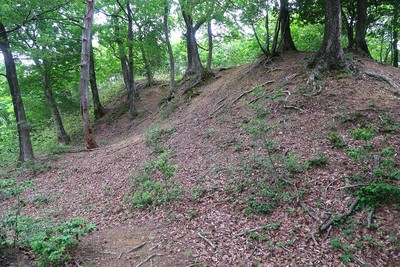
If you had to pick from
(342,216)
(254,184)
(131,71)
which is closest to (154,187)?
(254,184)

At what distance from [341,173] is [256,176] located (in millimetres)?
1752

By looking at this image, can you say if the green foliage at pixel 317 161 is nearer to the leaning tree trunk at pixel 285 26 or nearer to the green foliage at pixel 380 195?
the green foliage at pixel 380 195

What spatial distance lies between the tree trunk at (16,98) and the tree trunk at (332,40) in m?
11.7

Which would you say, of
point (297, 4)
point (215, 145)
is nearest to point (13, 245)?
point (215, 145)

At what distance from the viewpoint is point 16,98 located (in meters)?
10.7

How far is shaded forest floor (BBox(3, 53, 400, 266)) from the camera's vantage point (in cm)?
425

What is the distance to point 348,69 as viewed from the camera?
8.63 metres

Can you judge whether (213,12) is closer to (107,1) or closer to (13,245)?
(107,1)

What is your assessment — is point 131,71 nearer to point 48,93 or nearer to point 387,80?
point 48,93

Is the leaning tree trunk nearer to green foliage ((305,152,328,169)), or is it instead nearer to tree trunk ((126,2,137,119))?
green foliage ((305,152,328,169))

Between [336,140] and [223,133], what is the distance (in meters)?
3.46

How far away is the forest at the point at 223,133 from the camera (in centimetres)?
446

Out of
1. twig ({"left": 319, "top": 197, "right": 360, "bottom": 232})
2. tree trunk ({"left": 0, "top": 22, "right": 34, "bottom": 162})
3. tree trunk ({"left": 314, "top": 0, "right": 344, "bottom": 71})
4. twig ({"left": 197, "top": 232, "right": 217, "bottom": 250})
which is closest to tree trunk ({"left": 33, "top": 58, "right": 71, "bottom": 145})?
tree trunk ({"left": 0, "top": 22, "right": 34, "bottom": 162})

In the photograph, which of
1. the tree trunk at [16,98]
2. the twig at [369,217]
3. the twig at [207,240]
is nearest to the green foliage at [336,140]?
the twig at [369,217]
